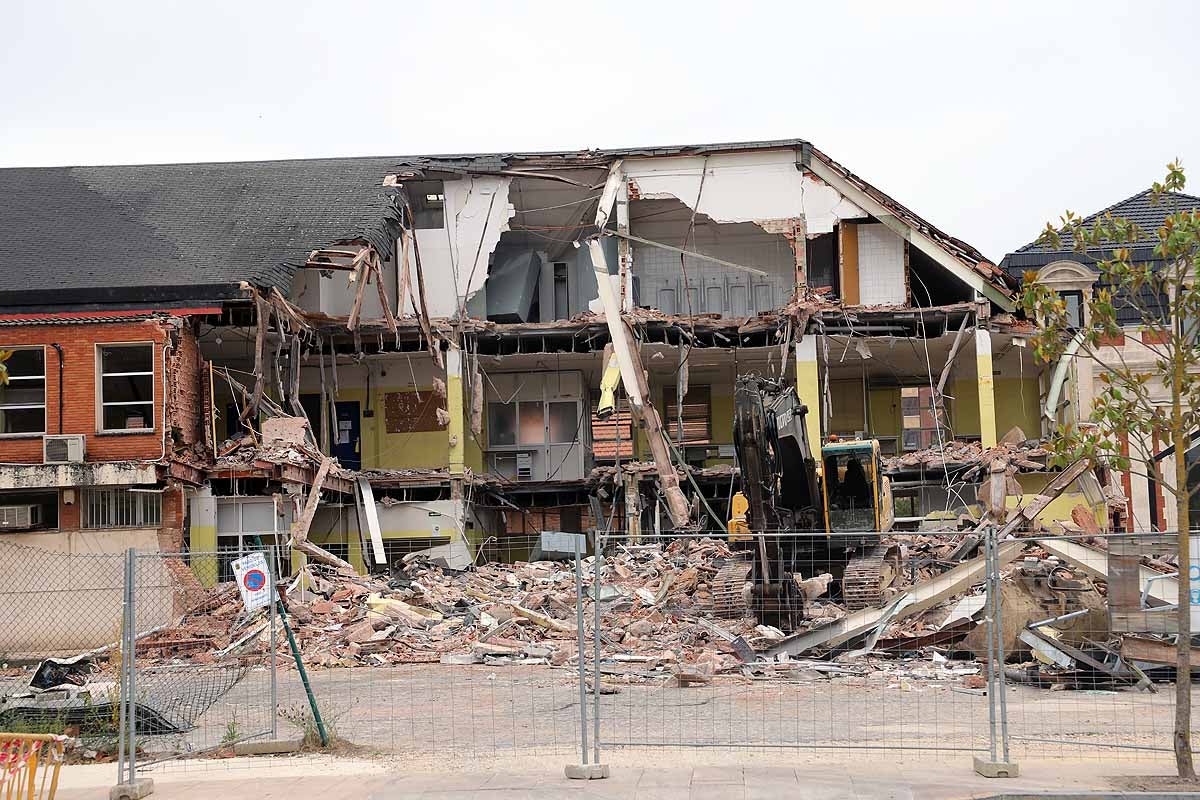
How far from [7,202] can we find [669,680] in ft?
82.7

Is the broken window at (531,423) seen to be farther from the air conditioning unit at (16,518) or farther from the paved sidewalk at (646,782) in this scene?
the paved sidewalk at (646,782)

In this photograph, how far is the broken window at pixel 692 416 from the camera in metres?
38.4

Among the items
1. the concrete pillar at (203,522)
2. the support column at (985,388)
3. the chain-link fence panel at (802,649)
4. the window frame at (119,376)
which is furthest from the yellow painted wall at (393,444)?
the support column at (985,388)

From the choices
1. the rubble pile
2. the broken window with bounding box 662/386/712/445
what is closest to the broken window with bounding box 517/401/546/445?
the broken window with bounding box 662/386/712/445

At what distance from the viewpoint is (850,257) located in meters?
35.2

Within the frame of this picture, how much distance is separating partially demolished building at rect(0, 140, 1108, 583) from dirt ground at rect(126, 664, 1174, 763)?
34.9 ft

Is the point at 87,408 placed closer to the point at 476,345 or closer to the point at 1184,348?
the point at 476,345

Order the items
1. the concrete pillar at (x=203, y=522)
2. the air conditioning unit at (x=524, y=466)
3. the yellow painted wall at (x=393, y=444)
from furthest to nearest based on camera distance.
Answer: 1. the air conditioning unit at (x=524, y=466)
2. the yellow painted wall at (x=393, y=444)
3. the concrete pillar at (x=203, y=522)

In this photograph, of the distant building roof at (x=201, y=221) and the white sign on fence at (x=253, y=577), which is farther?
the distant building roof at (x=201, y=221)

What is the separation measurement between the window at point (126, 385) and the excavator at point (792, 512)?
12.5m

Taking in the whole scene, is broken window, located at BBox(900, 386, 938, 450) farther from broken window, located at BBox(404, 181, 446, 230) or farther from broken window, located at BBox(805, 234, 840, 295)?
broken window, located at BBox(404, 181, 446, 230)

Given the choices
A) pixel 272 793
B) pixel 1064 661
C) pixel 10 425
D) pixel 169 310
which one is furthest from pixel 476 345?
pixel 272 793

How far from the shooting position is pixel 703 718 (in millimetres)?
13906

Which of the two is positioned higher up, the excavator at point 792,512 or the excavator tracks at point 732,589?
the excavator at point 792,512
